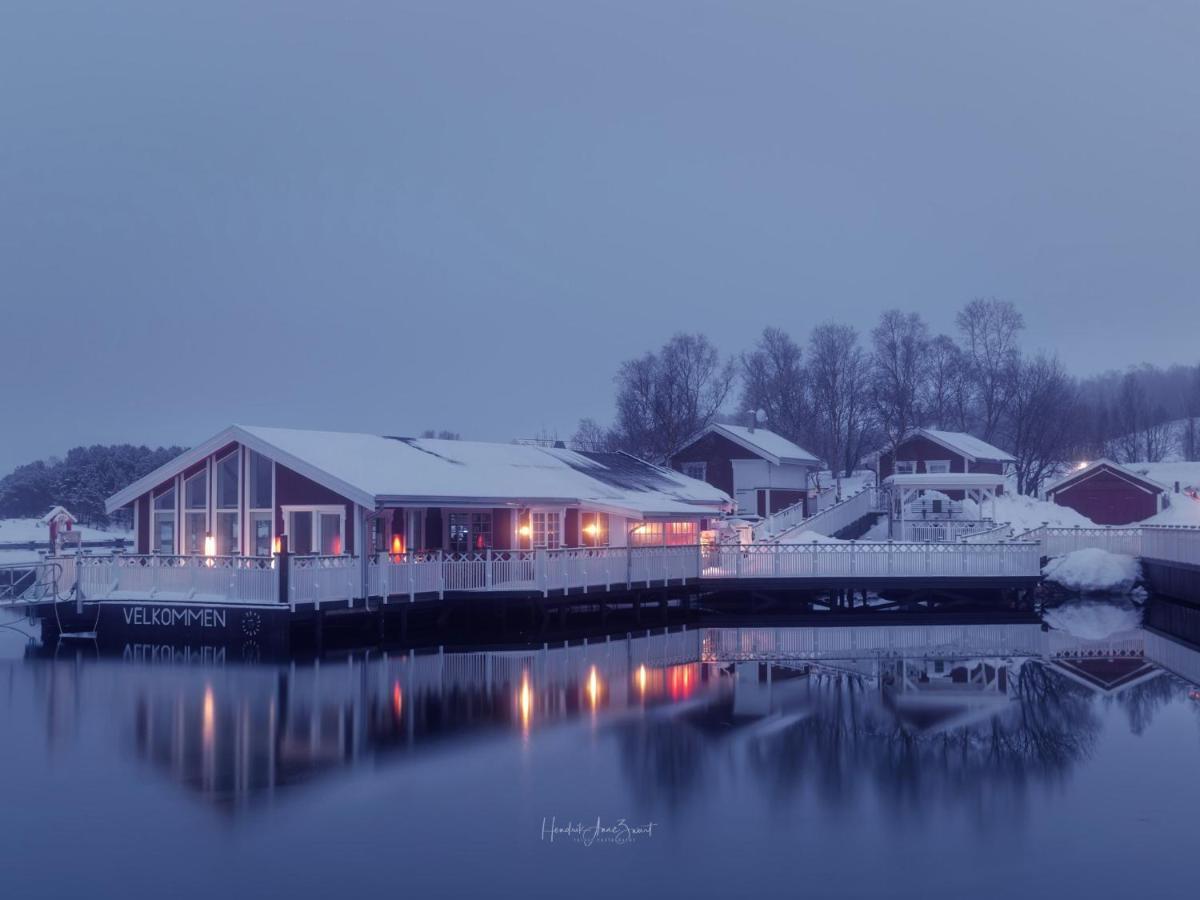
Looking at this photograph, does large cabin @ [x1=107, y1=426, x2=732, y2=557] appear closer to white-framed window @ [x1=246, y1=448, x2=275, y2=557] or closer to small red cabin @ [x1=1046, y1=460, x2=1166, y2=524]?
white-framed window @ [x1=246, y1=448, x2=275, y2=557]

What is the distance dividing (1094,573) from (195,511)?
1097 inches

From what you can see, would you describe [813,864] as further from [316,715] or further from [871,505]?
[871,505]

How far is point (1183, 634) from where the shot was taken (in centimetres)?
3253

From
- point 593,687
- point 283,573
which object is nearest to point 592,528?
point 283,573

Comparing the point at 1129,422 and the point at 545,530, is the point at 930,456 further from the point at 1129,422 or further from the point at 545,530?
the point at 1129,422

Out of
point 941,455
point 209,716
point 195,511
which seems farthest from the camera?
point 941,455

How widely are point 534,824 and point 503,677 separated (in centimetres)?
1035

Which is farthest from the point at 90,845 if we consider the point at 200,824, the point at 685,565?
the point at 685,565

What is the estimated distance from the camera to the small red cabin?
56500 mm

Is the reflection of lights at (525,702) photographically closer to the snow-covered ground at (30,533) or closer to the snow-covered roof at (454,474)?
the snow-covered roof at (454,474)

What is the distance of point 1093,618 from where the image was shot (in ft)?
121

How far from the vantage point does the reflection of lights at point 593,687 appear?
22.3 metres

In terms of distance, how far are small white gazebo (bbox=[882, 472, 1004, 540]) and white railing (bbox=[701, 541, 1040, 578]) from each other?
28.8 feet


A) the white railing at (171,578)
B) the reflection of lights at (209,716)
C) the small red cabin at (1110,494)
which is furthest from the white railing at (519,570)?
the small red cabin at (1110,494)
